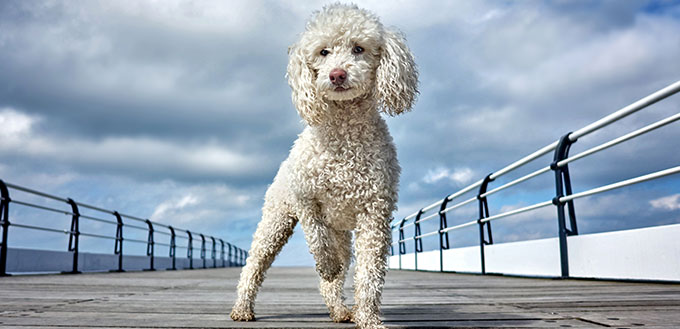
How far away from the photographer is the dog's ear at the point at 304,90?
2.10 m

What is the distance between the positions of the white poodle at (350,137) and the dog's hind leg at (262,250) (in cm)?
28

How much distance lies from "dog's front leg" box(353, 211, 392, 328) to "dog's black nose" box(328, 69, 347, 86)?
497 millimetres

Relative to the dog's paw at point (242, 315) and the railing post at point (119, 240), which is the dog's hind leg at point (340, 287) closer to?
the dog's paw at point (242, 315)

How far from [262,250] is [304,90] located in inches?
33.1

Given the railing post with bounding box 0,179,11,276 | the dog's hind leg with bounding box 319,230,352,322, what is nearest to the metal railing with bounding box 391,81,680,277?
the dog's hind leg with bounding box 319,230,352,322

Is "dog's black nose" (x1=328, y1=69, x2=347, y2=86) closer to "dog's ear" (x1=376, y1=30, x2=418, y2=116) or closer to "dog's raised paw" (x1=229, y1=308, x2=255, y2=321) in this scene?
"dog's ear" (x1=376, y1=30, x2=418, y2=116)

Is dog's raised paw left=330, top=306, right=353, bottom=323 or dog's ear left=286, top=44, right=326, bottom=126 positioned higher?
dog's ear left=286, top=44, right=326, bottom=126

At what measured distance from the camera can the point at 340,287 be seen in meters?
2.51

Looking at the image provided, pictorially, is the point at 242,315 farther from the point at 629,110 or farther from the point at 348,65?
the point at 629,110

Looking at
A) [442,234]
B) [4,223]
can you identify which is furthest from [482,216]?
[4,223]

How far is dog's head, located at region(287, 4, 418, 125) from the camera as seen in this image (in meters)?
1.99

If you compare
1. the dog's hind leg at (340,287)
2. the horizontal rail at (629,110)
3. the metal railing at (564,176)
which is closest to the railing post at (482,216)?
the metal railing at (564,176)

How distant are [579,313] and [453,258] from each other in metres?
5.57

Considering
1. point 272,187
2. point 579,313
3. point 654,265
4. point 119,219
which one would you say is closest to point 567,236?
point 654,265
